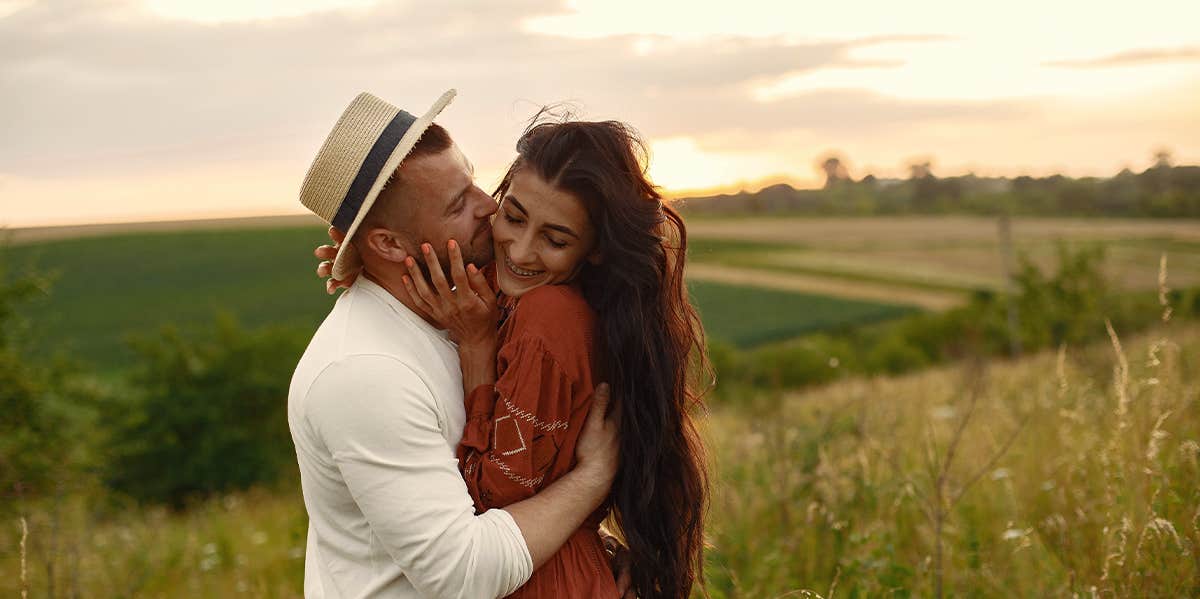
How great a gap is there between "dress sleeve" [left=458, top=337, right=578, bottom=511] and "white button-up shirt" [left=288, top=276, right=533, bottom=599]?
7cm

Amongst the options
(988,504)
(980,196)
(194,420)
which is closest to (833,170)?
(980,196)

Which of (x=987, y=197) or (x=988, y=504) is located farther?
(x=987, y=197)

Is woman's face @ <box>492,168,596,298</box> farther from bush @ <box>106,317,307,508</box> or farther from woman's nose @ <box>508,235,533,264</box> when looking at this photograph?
bush @ <box>106,317,307,508</box>

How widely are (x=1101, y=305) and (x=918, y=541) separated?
1916 centimetres

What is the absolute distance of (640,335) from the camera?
8.62ft

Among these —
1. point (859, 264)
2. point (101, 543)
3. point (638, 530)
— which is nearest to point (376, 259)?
point (638, 530)

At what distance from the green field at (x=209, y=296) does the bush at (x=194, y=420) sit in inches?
533

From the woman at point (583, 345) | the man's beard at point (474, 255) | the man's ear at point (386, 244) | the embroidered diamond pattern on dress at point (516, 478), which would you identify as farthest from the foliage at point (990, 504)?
the man's ear at point (386, 244)

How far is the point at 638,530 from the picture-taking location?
2.76 meters

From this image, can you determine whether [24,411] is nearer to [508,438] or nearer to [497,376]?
[497,376]

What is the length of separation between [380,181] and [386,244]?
0.64 feet

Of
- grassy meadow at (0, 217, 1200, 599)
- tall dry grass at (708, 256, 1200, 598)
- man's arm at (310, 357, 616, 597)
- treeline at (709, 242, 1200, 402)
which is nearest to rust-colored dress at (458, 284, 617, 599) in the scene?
man's arm at (310, 357, 616, 597)

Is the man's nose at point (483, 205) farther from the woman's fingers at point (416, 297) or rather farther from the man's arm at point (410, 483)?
the man's arm at point (410, 483)

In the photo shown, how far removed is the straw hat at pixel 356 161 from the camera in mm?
2518
